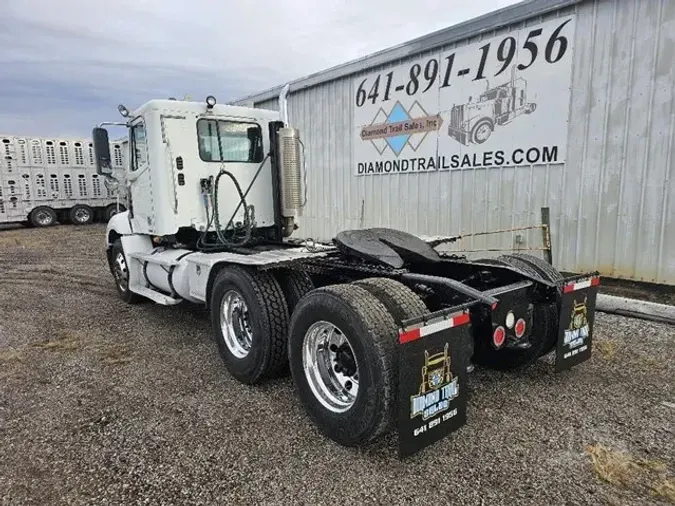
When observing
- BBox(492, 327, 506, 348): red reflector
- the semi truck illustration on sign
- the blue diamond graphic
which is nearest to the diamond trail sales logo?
the blue diamond graphic

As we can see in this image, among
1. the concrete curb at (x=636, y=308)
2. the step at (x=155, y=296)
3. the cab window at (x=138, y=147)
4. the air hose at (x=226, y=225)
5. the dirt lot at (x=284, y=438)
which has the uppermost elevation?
the cab window at (x=138, y=147)

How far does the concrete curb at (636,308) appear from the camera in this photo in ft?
16.9

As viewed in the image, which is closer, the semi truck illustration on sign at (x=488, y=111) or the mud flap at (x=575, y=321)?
the mud flap at (x=575, y=321)

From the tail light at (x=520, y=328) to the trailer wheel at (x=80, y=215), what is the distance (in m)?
21.9

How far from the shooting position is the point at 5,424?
3361 millimetres

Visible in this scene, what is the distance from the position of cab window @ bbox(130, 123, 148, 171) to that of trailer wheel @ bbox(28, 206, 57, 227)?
17.3 metres

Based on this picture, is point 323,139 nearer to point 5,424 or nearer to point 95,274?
point 95,274

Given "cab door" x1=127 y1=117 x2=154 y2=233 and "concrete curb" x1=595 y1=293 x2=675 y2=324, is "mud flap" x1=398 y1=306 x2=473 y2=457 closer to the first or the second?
"concrete curb" x1=595 y1=293 x2=675 y2=324

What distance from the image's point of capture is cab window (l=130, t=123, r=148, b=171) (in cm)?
561

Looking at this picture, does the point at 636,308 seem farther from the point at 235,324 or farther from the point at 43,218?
the point at 43,218

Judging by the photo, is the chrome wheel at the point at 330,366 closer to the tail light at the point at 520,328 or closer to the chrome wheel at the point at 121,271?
the tail light at the point at 520,328

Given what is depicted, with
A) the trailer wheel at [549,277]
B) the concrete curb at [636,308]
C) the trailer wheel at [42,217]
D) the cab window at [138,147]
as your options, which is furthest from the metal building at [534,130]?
the trailer wheel at [42,217]

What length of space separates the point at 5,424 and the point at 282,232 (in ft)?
11.8

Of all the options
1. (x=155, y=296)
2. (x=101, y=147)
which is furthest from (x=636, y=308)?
(x=101, y=147)
